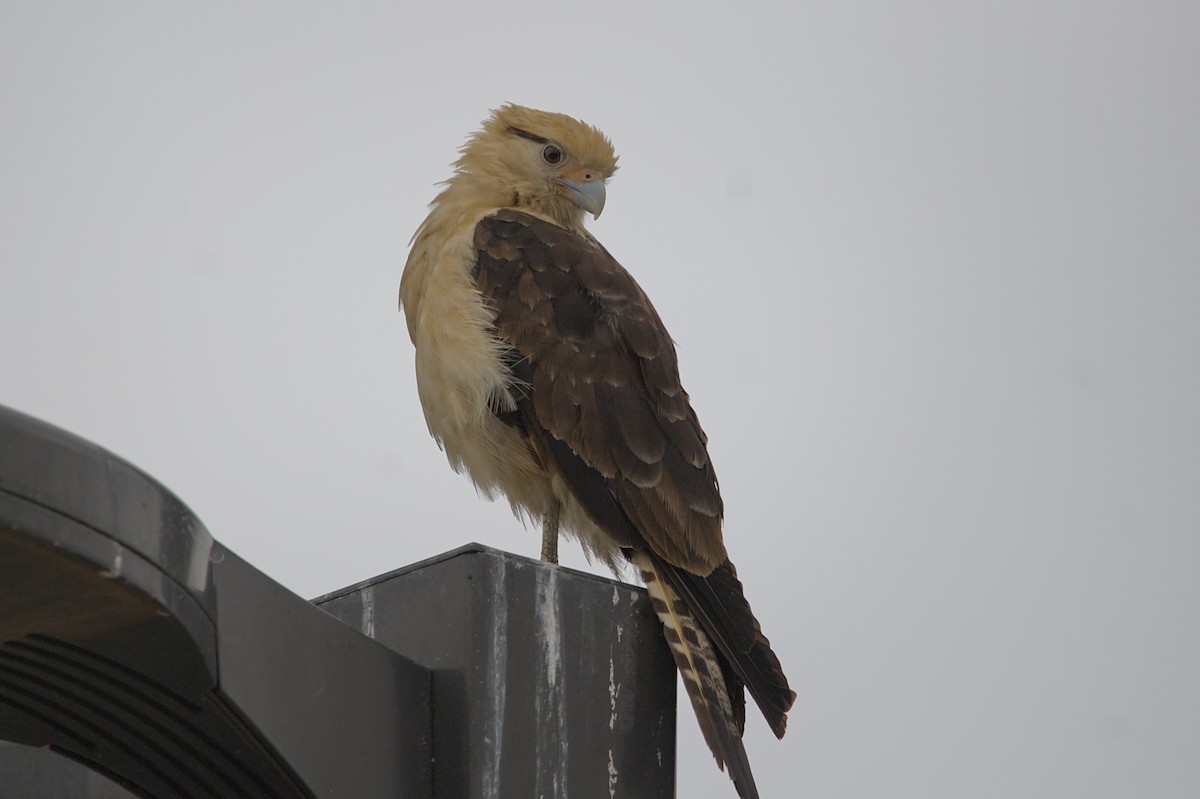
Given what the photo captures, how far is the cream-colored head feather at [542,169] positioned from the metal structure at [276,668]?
105 inches

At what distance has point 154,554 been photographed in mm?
2418

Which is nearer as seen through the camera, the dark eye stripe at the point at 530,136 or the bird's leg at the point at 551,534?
the bird's leg at the point at 551,534

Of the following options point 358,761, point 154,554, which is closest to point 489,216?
point 358,761

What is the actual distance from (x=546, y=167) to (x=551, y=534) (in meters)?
1.75

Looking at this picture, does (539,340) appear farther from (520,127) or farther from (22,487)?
(22,487)

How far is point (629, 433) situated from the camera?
4.91 meters

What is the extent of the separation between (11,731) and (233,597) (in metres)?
0.64

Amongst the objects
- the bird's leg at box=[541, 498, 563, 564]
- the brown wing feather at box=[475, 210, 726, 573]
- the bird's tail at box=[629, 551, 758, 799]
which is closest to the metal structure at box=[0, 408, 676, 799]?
the bird's tail at box=[629, 551, 758, 799]

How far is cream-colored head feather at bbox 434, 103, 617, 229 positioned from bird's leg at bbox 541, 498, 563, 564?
143 centimetres

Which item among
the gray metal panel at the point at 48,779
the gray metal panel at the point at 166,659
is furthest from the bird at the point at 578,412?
the gray metal panel at the point at 48,779

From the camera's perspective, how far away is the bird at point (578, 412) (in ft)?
14.7

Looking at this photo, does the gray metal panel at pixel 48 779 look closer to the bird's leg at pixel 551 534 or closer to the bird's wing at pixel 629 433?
the bird's wing at pixel 629 433

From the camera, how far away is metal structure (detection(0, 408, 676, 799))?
236cm

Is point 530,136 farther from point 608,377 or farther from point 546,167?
point 608,377
